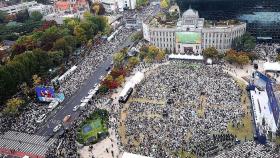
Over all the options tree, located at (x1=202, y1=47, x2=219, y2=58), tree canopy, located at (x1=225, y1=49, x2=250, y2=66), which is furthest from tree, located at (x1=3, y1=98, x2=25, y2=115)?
tree canopy, located at (x1=225, y1=49, x2=250, y2=66)

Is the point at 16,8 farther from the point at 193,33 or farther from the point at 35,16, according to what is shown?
the point at 193,33

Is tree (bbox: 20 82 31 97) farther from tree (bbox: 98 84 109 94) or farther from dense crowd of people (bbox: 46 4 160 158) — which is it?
tree (bbox: 98 84 109 94)

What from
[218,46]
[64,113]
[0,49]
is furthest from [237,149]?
[0,49]

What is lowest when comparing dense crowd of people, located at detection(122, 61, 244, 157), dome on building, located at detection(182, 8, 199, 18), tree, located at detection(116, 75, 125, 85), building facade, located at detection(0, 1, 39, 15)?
dense crowd of people, located at detection(122, 61, 244, 157)

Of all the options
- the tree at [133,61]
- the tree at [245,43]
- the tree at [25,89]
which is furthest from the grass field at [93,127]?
the tree at [245,43]

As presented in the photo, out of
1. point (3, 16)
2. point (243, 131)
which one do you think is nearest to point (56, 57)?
point (243, 131)

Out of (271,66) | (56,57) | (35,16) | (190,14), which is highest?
(190,14)

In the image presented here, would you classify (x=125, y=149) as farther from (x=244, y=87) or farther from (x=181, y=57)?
(x=181, y=57)
